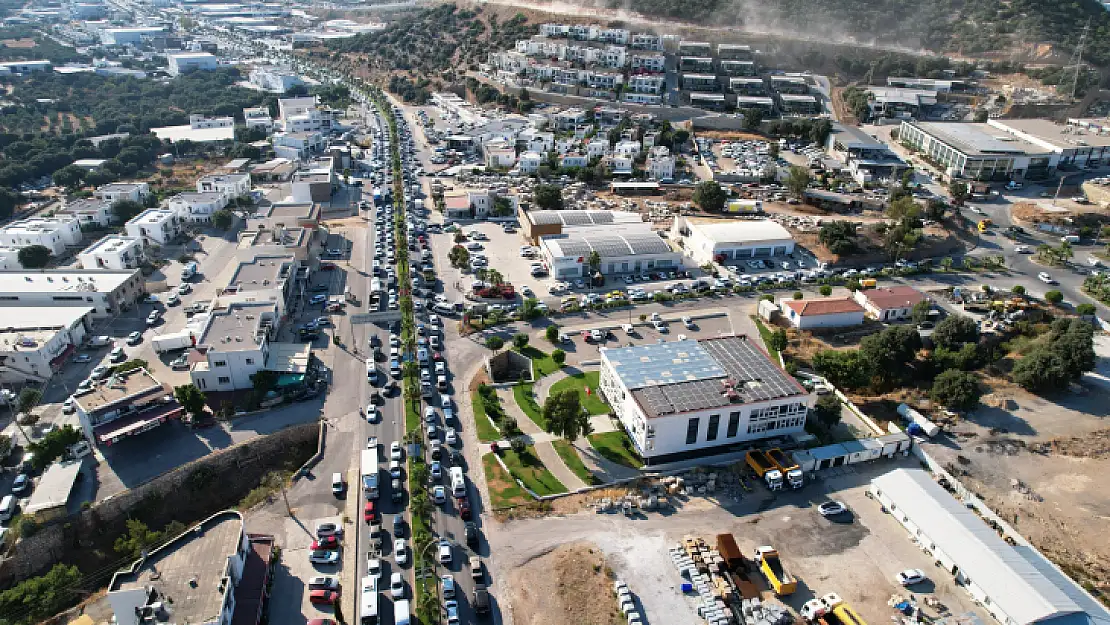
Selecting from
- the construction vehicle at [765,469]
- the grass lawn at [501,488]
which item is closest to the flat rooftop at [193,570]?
the grass lawn at [501,488]

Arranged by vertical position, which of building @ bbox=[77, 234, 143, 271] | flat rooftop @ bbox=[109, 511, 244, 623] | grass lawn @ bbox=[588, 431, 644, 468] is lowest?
grass lawn @ bbox=[588, 431, 644, 468]

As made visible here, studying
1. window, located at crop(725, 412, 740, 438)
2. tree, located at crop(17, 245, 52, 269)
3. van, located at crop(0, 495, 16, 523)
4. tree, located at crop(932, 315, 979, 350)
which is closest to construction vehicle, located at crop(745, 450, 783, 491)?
window, located at crop(725, 412, 740, 438)

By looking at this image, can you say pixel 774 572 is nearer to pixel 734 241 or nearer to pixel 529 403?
pixel 529 403

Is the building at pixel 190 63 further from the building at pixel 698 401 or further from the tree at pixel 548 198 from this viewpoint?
the building at pixel 698 401

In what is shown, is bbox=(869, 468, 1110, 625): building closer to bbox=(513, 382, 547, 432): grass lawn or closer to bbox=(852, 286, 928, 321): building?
bbox=(513, 382, 547, 432): grass lawn

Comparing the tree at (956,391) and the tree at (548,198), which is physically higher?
the tree at (548,198)

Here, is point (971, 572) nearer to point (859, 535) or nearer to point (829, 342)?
point (859, 535)
